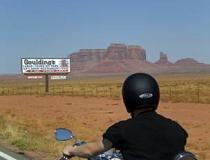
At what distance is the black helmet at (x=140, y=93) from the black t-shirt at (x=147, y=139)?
12 cm

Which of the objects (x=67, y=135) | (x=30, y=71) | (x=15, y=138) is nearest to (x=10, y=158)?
(x=15, y=138)

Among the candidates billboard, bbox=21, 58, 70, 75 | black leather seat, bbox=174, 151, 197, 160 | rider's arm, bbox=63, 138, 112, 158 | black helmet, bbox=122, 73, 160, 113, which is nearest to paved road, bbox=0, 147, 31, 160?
rider's arm, bbox=63, 138, 112, 158

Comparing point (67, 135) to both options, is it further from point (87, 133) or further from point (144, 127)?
point (87, 133)

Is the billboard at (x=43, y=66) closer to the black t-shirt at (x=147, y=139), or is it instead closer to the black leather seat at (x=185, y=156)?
the black t-shirt at (x=147, y=139)

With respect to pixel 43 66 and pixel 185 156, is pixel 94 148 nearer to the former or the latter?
pixel 185 156

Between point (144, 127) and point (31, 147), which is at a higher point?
point (144, 127)

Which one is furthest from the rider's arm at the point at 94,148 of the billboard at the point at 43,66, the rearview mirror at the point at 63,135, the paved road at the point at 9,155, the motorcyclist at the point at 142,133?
the billboard at the point at 43,66

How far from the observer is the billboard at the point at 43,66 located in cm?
8351

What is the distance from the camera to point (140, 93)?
3.86 metres

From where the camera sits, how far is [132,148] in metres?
3.78

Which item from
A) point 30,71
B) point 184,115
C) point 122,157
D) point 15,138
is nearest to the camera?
point 122,157

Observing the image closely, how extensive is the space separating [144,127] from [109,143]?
26 cm

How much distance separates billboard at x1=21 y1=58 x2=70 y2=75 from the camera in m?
83.5

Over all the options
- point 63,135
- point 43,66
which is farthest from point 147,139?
point 43,66
